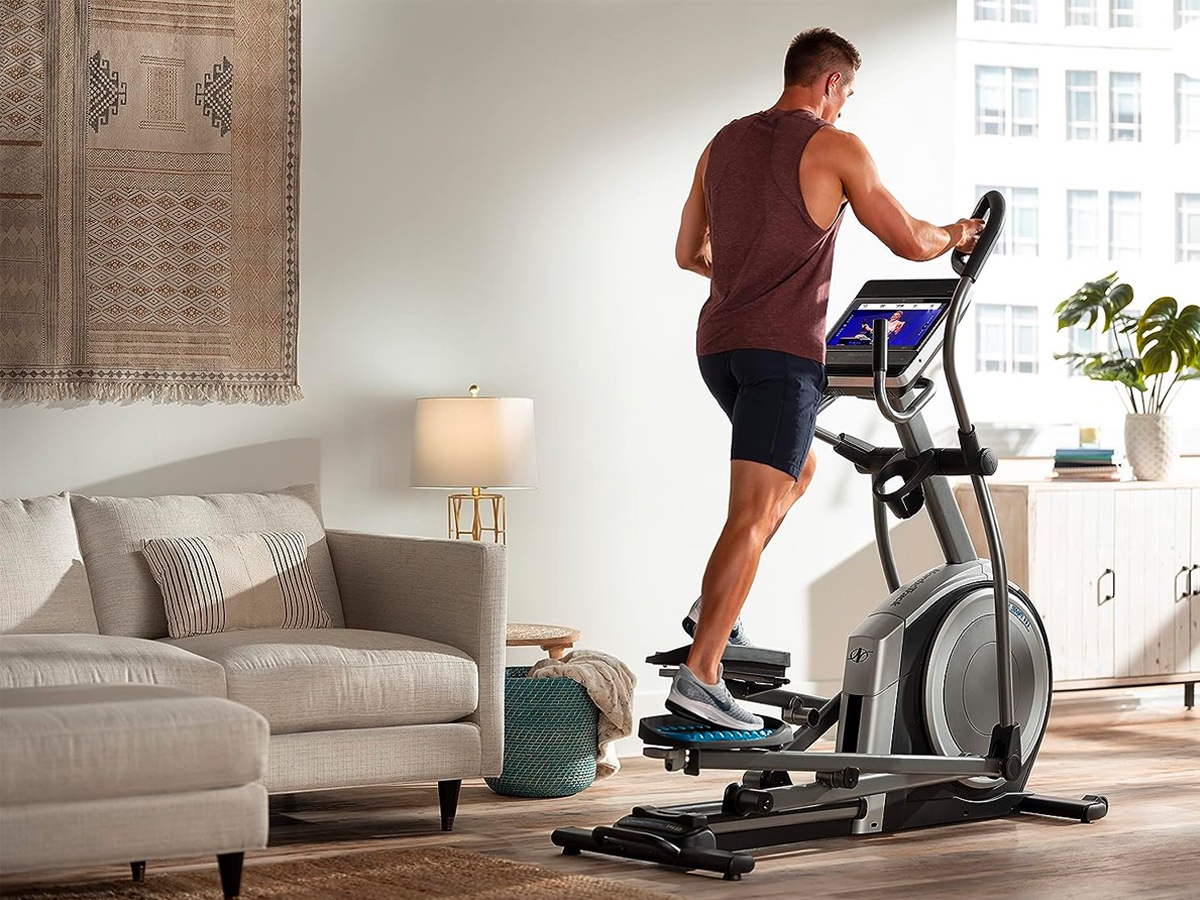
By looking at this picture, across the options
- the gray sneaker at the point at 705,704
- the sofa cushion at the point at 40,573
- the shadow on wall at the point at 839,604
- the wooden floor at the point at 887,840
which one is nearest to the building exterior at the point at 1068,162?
the shadow on wall at the point at 839,604

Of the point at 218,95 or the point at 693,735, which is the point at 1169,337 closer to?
the point at 693,735

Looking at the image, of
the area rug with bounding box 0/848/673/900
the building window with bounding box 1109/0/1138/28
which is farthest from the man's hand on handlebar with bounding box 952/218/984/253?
the building window with bounding box 1109/0/1138/28

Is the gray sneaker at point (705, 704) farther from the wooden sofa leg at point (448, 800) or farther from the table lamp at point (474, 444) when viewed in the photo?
the table lamp at point (474, 444)

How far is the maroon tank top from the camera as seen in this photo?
3781 millimetres

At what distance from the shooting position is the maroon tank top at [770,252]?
149 inches

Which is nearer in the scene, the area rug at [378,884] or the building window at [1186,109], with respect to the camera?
the area rug at [378,884]

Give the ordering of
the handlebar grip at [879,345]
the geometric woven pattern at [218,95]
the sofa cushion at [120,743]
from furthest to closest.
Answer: the geometric woven pattern at [218,95] → the handlebar grip at [879,345] → the sofa cushion at [120,743]

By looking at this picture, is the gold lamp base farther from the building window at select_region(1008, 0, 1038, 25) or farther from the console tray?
the building window at select_region(1008, 0, 1038, 25)

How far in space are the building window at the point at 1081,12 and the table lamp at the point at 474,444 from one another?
2.95 meters

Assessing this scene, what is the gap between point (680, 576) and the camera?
5.38m

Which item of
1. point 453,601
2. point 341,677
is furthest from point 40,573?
point 453,601

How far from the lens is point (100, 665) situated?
11.9 ft

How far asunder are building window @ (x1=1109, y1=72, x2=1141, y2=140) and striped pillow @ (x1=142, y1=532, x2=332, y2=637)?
373 cm

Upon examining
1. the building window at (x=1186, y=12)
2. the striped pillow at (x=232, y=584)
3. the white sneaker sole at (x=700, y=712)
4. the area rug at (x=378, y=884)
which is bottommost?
the area rug at (x=378, y=884)
